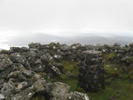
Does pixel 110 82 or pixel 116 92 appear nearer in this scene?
pixel 116 92

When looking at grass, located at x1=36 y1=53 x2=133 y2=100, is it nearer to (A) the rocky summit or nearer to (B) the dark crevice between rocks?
(A) the rocky summit

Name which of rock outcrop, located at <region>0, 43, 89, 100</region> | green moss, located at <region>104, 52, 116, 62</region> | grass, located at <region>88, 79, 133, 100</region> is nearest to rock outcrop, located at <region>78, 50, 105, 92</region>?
grass, located at <region>88, 79, 133, 100</region>

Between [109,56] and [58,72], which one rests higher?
[109,56]

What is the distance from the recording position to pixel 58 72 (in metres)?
61.5

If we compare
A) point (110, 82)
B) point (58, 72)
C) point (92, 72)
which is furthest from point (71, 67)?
point (92, 72)

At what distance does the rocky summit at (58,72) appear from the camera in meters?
33.1

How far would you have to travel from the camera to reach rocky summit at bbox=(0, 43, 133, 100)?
33.1 m

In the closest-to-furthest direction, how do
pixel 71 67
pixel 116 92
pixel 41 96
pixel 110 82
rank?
pixel 41 96 < pixel 116 92 < pixel 110 82 < pixel 71 67

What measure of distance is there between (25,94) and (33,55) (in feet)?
105

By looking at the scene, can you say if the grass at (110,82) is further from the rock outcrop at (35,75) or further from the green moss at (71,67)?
the rock outcrop at (35,75)

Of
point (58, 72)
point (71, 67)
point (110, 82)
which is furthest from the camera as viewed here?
point (71, 67)

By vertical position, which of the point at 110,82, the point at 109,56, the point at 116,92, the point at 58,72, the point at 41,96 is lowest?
the point at 116,92

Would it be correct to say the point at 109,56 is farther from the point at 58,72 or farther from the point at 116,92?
the point at 116,92

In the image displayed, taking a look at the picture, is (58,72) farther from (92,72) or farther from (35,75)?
(35,75)
